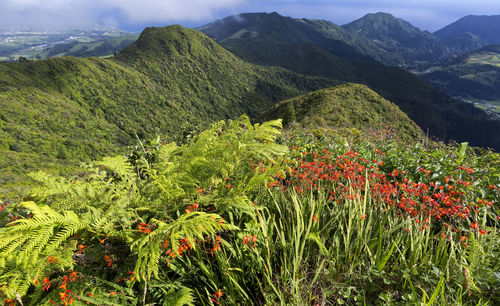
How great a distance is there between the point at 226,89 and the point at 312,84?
5954 centimetres

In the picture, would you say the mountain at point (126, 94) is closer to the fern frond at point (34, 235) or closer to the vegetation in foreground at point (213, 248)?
the vegetation in foreground at point (213, 248)

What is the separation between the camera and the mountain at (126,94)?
67.3m

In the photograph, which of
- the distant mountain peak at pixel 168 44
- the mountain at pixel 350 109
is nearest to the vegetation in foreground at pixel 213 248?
A: the mountain at pixel 350 109

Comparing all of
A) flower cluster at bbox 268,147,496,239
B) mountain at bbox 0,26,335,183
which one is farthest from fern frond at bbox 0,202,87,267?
mountain at bbox 0,26,335,183

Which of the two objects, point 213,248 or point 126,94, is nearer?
point 213,248

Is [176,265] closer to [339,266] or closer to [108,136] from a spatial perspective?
[339,266]

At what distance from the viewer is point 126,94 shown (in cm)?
10600

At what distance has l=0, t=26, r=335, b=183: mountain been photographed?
221 ft

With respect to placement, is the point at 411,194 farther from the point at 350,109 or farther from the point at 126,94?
the point at 126,94

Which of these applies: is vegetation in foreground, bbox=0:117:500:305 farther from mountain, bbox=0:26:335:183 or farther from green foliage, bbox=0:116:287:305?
mountain, bbox=0:26:335:183

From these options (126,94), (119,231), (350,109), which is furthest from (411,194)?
(126,94)

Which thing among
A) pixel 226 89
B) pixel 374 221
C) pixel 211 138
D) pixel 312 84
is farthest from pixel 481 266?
pixel 312 84

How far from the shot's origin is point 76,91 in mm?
96125

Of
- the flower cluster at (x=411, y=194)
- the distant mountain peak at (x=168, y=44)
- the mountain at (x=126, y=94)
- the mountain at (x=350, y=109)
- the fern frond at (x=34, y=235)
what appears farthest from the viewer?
the distant mountain peak at (x=168, y=44)
